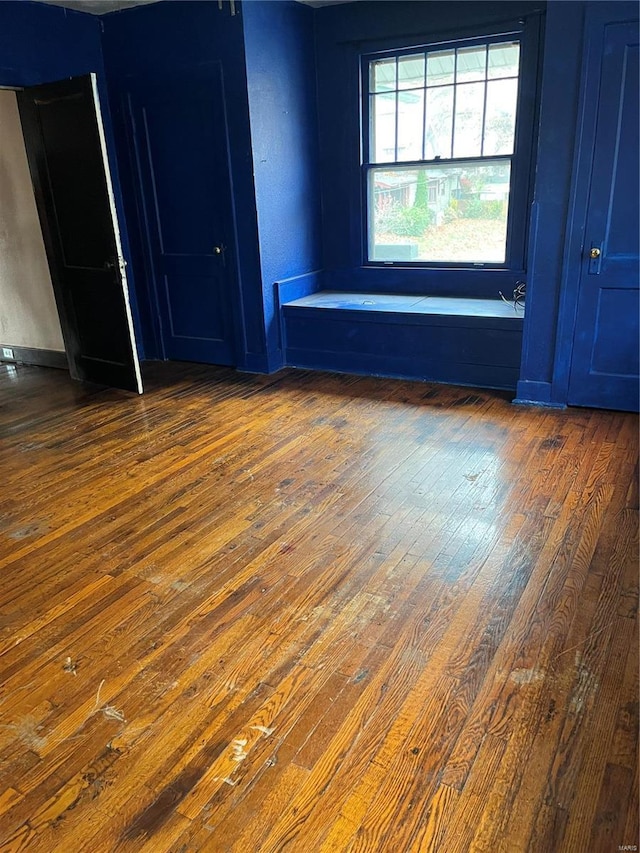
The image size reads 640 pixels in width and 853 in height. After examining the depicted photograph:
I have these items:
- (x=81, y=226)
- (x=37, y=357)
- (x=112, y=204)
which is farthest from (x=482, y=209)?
(x=37, y=357)

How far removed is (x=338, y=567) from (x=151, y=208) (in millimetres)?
3988

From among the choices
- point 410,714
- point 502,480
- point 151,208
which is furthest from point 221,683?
point 151,208

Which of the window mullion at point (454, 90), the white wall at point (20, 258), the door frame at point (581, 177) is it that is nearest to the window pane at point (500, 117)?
the window mullion at point (454, 90)

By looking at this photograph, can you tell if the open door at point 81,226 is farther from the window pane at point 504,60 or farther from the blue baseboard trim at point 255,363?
the window pane at point 504,60

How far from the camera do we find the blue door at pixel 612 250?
3459 mm

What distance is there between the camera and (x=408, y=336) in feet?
15.5

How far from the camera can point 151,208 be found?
5309mm

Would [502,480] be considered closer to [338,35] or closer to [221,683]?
[221,683]

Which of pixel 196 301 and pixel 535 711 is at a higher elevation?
pixel 196 301

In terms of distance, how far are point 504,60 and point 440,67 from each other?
481 millimetres

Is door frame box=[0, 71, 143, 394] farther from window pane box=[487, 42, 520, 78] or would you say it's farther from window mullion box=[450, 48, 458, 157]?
window pane box=[487, 42, 520, 78]

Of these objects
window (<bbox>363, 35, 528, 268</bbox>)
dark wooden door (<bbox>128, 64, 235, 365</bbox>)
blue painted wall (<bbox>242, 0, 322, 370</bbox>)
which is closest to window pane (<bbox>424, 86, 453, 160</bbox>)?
window (<bbox>363, 35, 528, 268</bbox>)

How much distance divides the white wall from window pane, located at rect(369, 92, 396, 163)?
280 centimetres

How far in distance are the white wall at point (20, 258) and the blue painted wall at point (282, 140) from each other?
1911mm
